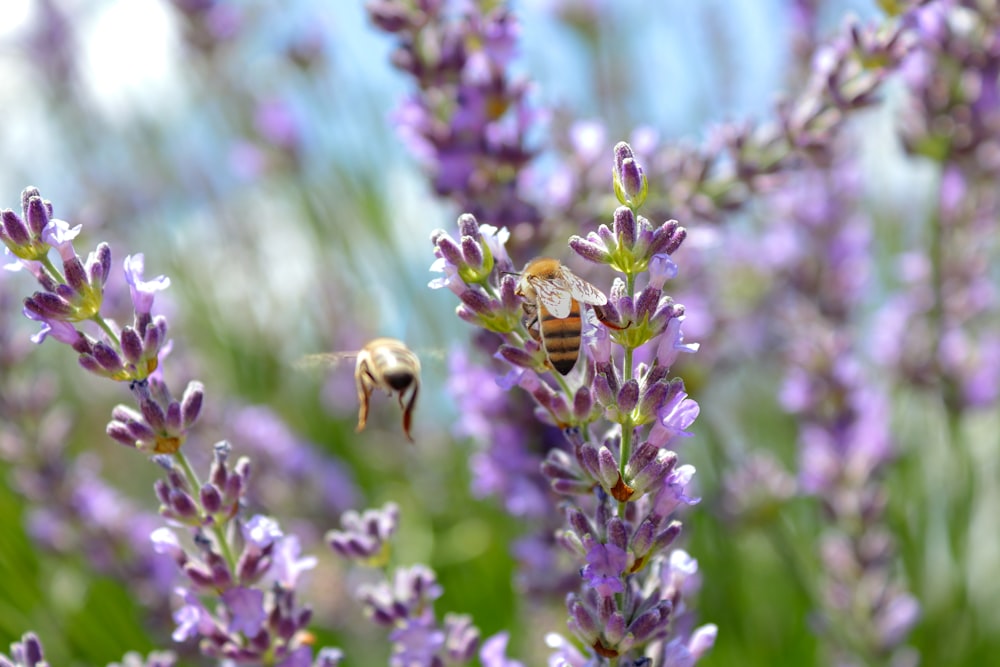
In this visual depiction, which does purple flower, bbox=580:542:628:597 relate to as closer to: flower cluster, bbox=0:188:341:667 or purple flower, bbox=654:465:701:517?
purple flower, bbox=654:465:701:517

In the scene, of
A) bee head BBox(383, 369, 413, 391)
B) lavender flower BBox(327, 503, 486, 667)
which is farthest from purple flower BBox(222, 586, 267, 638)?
bee head BBox(383, 369, 413, 391)

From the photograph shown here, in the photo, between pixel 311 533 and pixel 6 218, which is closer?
pixel 6 218

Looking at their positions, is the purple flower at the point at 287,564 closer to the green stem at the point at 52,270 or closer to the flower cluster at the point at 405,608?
the flower cluster at the point at 405,608

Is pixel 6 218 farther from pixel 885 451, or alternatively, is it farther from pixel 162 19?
pixel 162 19

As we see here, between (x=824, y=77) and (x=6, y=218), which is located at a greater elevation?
(x=824, y=77)

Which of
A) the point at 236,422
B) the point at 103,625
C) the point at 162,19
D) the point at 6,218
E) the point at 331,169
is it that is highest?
the point at 162,19

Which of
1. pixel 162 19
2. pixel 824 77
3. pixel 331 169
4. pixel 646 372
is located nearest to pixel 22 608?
pixel 646 372
